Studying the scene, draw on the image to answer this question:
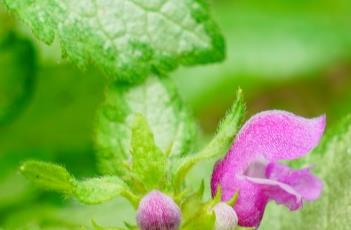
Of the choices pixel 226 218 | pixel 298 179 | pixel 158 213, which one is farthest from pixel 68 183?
pixel 298 179

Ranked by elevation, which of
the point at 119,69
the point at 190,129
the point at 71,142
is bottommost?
the point at 71,142

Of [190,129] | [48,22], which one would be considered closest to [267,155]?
[190,129]

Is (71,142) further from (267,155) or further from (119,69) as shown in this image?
(267,155)

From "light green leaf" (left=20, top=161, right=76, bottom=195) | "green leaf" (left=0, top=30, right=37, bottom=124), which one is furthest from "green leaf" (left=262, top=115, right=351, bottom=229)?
"green leaf" (left=0, top=30, right=37, bottom=124)

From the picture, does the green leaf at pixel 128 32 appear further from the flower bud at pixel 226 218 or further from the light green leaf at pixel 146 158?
the flower bud at pixel 226 218

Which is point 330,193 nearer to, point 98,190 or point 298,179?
point 298,179

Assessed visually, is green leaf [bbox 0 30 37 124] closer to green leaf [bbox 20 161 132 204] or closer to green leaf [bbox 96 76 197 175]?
green leaf [bbox 96 76 197 175]
